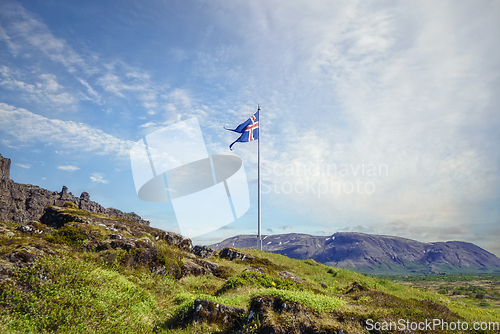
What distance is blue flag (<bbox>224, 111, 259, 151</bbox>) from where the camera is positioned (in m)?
29.5

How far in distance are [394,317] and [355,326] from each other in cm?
143

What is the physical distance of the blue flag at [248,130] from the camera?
29519 mm

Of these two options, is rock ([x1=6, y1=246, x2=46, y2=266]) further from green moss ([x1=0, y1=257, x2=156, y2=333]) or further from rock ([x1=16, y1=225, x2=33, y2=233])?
rock ([x1=16, y1=225, x2=33, y2=233])

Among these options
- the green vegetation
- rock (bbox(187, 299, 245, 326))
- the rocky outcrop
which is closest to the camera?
the green vegetation

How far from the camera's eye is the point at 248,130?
29781mm

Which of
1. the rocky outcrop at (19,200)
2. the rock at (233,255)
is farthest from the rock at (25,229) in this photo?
the rocky outcrop at (19,200)

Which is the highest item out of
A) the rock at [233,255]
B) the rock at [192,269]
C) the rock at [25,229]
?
the rock at [25,229]

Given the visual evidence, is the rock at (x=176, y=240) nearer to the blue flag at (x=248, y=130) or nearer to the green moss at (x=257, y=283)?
the green moss at (x=257, y=283)

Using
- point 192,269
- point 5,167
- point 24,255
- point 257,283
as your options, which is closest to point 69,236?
point 24,255

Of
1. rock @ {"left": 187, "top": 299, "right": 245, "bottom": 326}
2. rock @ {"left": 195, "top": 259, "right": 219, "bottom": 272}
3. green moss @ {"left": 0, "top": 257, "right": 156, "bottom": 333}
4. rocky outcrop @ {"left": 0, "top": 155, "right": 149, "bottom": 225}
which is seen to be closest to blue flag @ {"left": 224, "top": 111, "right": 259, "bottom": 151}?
rock @ {"left": 195, "top": 259, "right": 219, "bottom": 272}

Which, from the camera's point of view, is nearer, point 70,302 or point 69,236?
point 70,302

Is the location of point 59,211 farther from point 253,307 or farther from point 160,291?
point 253,307

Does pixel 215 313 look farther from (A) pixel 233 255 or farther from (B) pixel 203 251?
(A) pixel 233 255

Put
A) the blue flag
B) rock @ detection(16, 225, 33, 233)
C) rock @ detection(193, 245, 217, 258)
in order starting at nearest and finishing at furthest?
1. rock @ detection(16, 225, 33, 233)
2. rock @ detection(193, 245, 217, 258)
3. the blue flag
